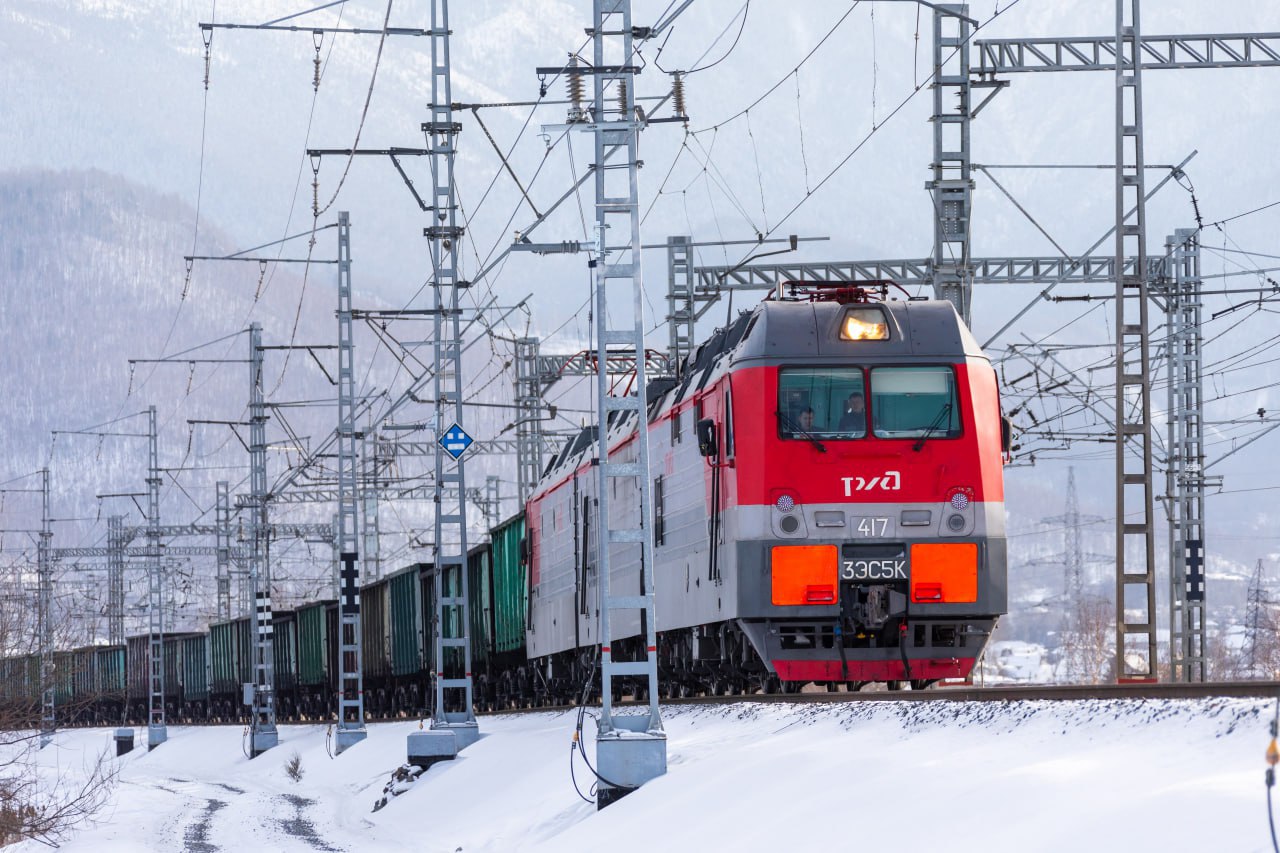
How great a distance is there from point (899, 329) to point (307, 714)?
1652 inches

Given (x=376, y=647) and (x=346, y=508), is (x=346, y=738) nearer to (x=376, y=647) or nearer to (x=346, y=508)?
(x=346, y=508)

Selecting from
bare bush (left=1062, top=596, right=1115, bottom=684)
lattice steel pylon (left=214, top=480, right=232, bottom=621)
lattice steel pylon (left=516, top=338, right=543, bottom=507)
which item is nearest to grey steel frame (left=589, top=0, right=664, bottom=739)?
lattice steel pylon (left=516, top=338, right=543, bottom=507)

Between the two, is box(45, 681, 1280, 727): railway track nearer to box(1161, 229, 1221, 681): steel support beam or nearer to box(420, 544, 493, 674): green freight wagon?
box(1161, 229, 1221, 681): steel support beam

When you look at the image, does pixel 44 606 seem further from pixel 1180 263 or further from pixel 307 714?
pixel 1180 263

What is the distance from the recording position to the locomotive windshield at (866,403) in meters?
19.9

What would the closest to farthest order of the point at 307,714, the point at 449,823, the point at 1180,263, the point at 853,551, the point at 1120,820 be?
the point at 1120,820 → the point at 853,551 → the point at 449,823 → the point at 1180,263 → the point at 307,714

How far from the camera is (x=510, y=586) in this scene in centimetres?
3825

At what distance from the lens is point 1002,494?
19.9m

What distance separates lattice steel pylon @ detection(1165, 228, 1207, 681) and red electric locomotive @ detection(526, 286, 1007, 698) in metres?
14.8

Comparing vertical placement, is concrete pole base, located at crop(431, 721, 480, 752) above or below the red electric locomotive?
below

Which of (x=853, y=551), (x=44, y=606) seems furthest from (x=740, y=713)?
(x=44, y=606)

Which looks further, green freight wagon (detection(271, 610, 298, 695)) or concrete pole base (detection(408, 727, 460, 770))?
green freight wagon (detection(271, 610, 298, 695))

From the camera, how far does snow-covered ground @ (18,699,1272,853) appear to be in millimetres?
10531

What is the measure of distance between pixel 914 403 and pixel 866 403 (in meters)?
0.51
